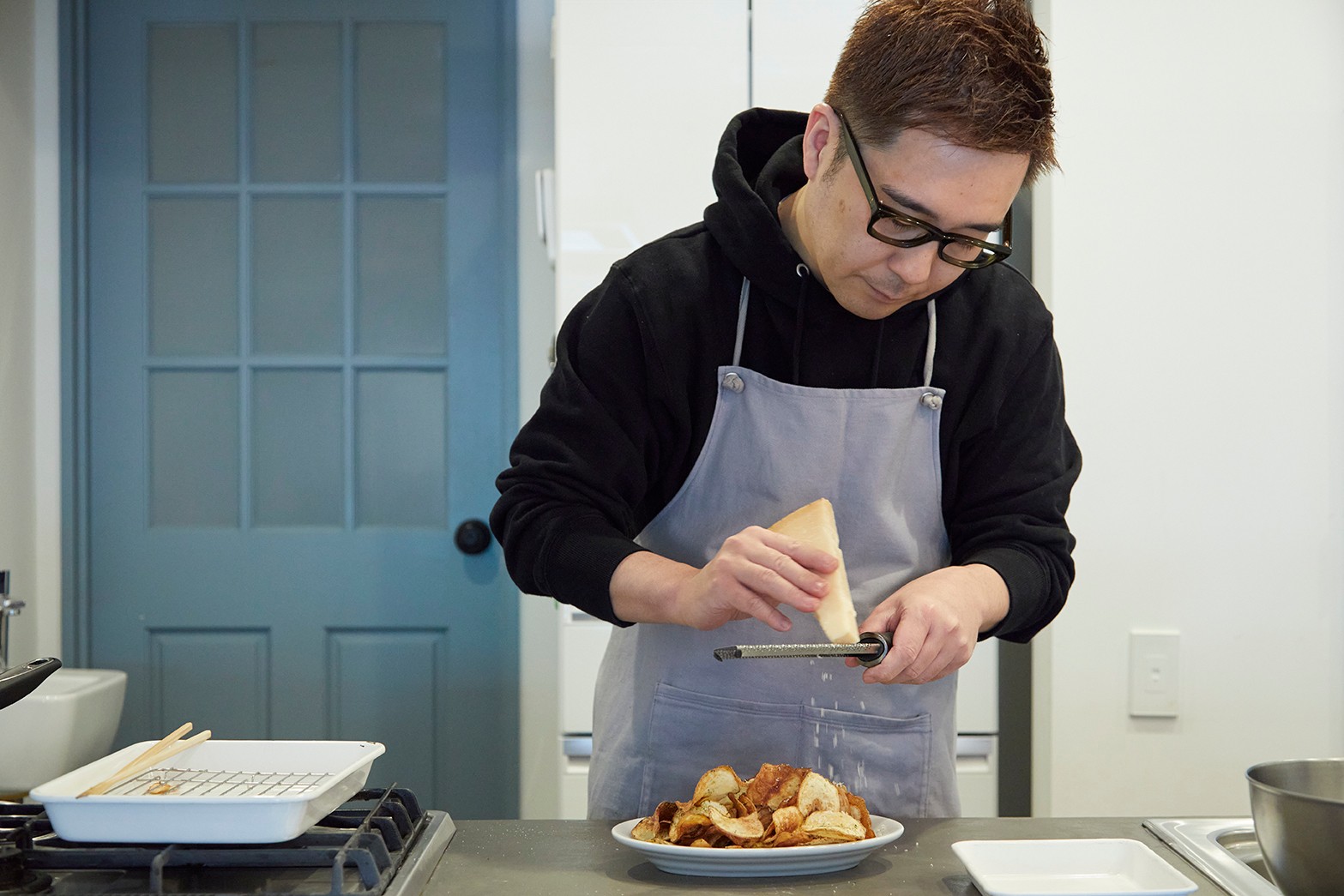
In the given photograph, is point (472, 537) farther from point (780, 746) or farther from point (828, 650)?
point (828, 650)

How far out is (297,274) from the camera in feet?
9.20

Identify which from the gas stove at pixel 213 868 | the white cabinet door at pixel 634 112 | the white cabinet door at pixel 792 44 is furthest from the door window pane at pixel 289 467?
the gas stove at pixel 213 868

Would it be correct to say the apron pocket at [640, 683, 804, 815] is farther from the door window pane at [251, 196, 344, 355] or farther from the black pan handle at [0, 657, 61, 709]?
the door window pane at [251, 196, 344, 355]

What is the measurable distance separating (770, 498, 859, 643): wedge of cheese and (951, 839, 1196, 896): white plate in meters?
0.20

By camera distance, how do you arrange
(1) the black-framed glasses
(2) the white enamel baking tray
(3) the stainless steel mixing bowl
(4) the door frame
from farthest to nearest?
(4) the door frame, (1) the black-framed glasses, (2) the white enamel baking tray, (3) the stainless steel mixing bowl

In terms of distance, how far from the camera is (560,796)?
6.99 ft

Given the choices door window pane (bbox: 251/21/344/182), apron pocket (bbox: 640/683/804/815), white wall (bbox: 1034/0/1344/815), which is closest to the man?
apron pocket (bbox: 640/683/804/815)

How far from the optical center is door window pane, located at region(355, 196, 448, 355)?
9.21ft

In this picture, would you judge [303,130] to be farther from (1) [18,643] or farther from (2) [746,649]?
(2) [746,649]

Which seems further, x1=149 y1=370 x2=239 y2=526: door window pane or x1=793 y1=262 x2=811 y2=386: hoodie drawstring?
x1=149 y1=370 x2=239 y2=526: door window pane

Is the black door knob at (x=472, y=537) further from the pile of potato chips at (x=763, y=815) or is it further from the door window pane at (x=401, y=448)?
the pile of potato chips at (x=763, y=815)

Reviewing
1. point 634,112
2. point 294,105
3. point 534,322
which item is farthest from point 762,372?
point 294,105

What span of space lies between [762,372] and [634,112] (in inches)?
36.7

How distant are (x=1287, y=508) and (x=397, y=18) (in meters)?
2.18
